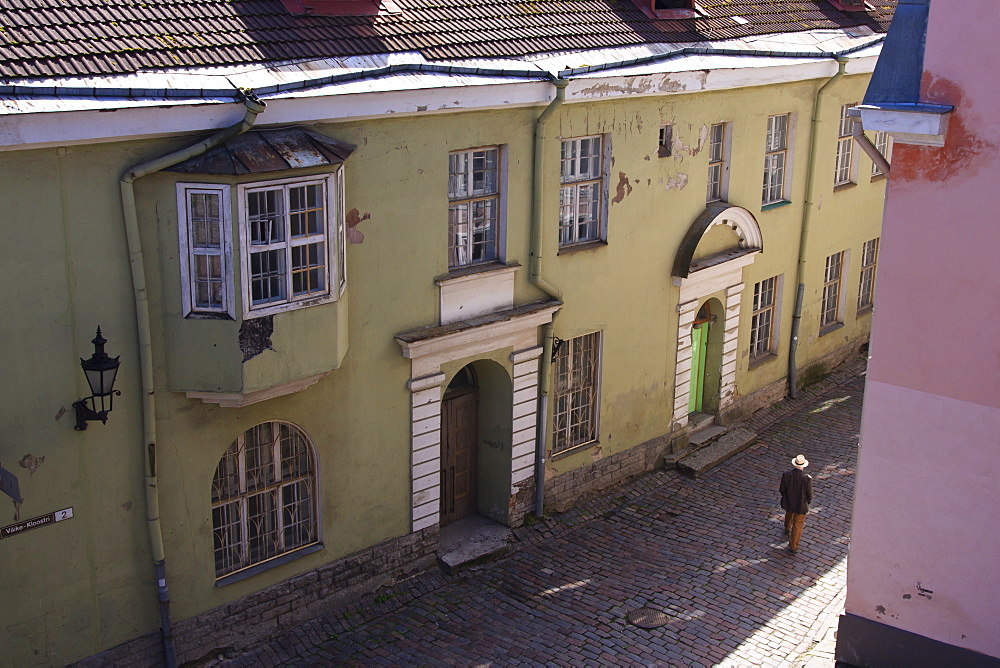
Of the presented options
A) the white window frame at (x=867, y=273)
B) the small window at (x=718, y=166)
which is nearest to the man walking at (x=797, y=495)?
the small window at (x=718, y=166)

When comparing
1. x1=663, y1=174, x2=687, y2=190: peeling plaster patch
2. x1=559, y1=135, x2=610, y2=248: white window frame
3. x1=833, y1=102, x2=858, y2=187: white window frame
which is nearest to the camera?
x1=559, y1=135, x2=610, y2=248: white window frame

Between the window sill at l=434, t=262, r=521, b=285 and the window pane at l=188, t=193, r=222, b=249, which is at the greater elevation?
the window pane at l=188, t=193, r=222, b=249

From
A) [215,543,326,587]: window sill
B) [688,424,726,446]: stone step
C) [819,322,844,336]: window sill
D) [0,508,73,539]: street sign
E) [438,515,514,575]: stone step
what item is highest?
[0,508,73,539]: street sign

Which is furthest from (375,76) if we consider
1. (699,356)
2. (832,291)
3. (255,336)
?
(832,291)

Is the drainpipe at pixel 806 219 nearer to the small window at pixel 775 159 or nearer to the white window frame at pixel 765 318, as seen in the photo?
the white window frame at pixel 765 318

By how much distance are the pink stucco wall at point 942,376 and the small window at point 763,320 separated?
8097 millimetres

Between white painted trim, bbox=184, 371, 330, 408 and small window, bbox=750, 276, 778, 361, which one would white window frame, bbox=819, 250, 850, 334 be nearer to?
small window, bbox=750, 276, 778, 361

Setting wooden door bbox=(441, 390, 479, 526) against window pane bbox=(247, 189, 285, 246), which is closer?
window pane bbox=(247, 189, 285, 246)

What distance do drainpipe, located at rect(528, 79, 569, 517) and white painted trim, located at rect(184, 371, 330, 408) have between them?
12.1 ft

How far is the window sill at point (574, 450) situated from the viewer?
53.0ft

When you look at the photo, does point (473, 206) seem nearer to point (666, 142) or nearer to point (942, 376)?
point (666, 142)

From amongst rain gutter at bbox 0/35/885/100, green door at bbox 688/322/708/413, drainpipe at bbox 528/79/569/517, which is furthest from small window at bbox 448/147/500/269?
green door at bbox 688/322/708/413

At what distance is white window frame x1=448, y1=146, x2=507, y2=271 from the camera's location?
1408 cm

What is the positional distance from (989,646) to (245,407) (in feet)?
25.9
